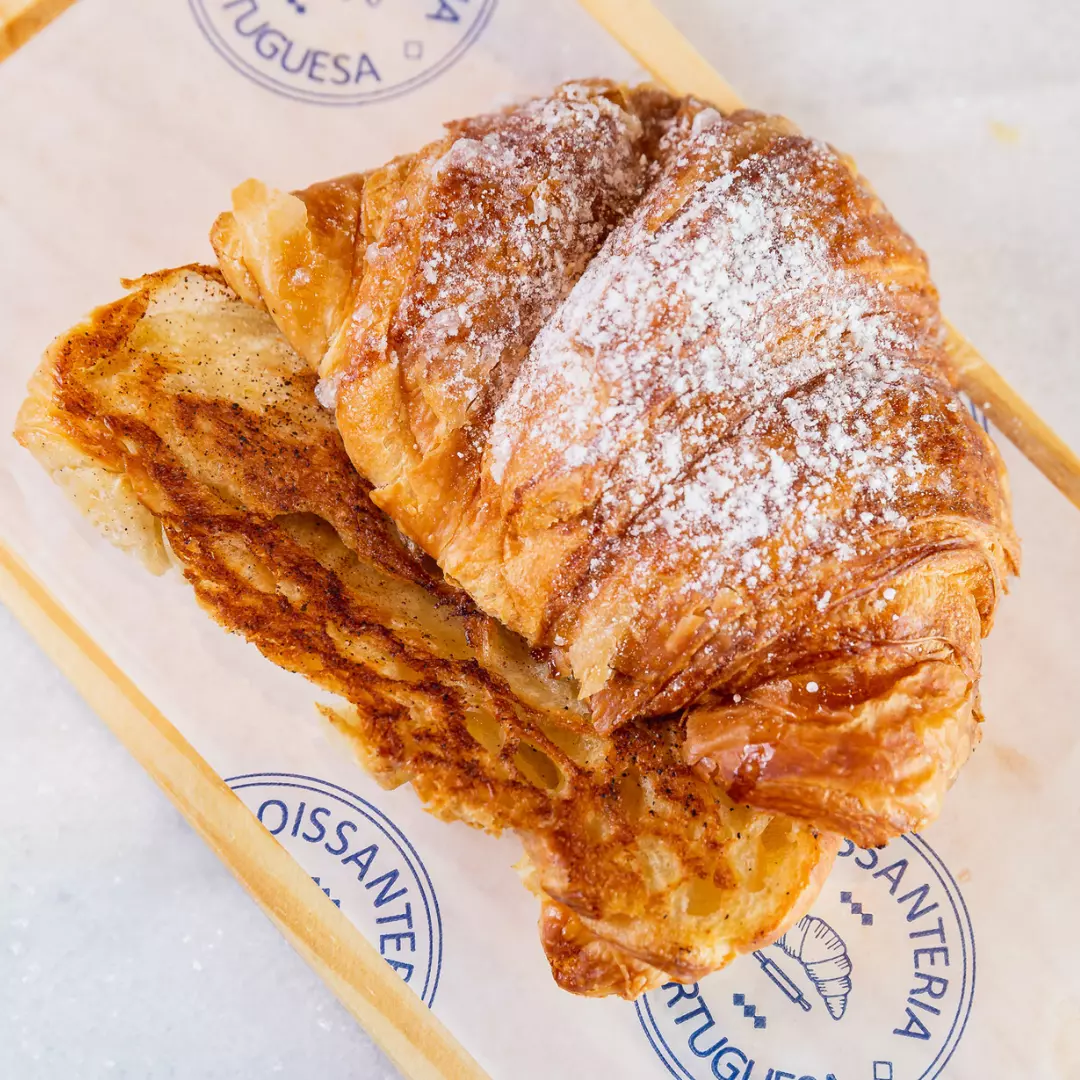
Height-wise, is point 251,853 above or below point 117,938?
above

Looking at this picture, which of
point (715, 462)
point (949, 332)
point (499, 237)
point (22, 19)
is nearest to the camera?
point (715, 462)

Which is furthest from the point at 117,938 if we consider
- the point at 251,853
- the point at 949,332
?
the point at 949,332

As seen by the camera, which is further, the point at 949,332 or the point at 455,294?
the point at 949,332

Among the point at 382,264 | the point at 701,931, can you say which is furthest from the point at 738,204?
the point at 701,931

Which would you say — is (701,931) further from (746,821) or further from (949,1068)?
(949,1068)

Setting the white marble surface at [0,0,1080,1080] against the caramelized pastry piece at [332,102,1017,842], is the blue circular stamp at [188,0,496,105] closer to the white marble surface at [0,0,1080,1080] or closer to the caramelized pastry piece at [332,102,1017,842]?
the white marble surface at [0,0,1080,1080]

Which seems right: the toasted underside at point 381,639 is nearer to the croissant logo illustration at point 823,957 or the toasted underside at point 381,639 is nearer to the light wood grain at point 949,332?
the croissant logo illustration at point 823,957

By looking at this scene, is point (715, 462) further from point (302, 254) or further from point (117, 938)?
point (117, 938)

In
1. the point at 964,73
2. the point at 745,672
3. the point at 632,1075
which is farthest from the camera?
the point at 964,73
